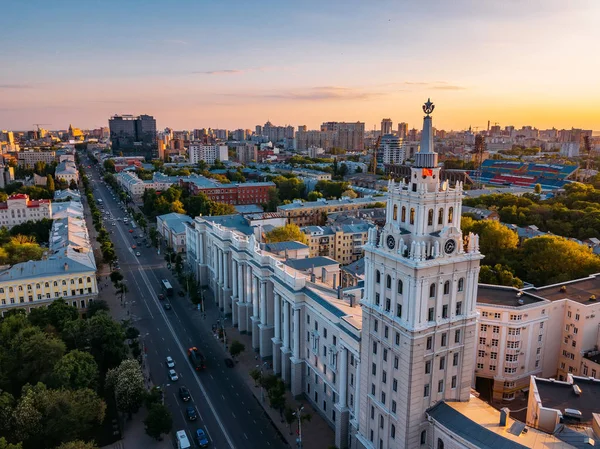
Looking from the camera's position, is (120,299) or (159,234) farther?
Result: (159,234)

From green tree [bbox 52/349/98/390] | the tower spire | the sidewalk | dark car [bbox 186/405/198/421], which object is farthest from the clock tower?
green tree [bbox 52/349/98/390]

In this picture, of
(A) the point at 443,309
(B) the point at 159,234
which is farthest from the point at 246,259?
(B) the point at 159,234

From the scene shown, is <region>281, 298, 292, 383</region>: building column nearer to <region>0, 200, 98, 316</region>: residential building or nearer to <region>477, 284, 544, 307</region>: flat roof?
<region>477, 284, 544, 307</region>: flat roof

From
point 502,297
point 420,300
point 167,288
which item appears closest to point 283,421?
point 420,300

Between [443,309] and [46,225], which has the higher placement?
[443,309]

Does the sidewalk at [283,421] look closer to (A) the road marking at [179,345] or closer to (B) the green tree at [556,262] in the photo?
(A) the road marking at [179,345]

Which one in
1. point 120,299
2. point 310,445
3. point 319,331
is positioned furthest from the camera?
point 120,299

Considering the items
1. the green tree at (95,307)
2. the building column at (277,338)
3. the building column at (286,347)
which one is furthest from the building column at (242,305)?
the green tree at (95,307)

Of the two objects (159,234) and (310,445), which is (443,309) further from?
(159,234)
